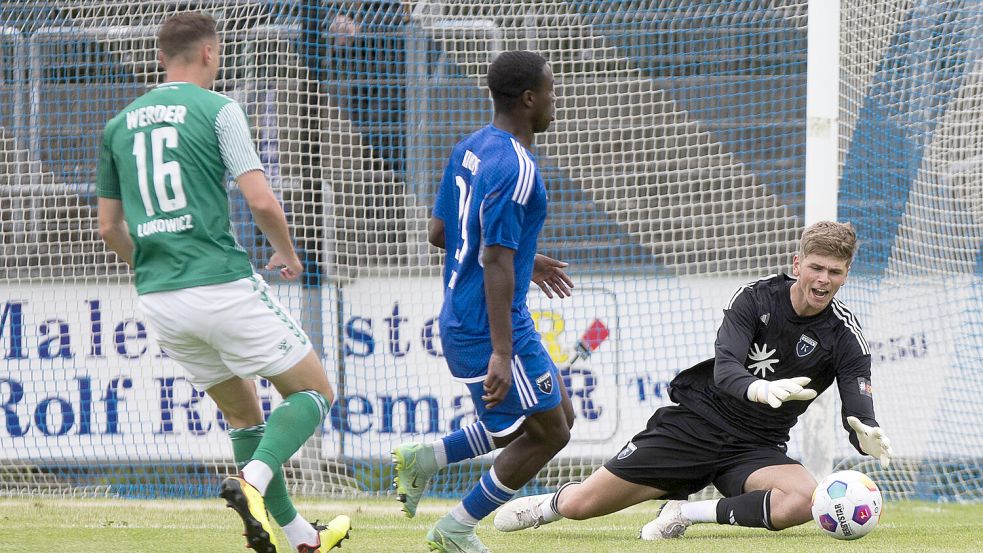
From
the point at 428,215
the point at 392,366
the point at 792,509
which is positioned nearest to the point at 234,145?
the point at 792,509

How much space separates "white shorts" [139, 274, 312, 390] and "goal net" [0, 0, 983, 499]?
134 inches

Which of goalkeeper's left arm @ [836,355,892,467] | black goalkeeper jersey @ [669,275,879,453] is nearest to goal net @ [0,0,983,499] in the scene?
black goalkeeper jersey @ [669,275,879,453]

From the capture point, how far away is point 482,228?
4.07 meters

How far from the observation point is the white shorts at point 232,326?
154 inches

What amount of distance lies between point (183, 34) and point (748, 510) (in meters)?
2.91

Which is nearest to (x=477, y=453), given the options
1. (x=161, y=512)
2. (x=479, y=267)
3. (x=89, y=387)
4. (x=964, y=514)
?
(x=479, y=267)

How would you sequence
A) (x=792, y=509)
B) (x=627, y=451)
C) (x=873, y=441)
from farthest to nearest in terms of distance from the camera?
(x=627, y=451) → (x=792, y=509) → (x=873, y=441)

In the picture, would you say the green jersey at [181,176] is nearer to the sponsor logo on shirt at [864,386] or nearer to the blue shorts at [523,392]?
the blue shorts at [523,392]

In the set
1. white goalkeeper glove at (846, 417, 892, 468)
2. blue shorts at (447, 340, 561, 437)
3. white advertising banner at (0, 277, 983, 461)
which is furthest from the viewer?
white advertising banner at (0, 277, 983, 461)

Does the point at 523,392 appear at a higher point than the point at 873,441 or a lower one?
higher

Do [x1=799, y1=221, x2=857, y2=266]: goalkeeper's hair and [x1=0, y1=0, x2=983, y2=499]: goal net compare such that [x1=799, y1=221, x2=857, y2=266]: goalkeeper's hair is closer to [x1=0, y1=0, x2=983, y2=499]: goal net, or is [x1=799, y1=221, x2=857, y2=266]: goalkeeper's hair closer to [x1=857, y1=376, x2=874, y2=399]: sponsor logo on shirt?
[x1=857, y1=376, x2=874, y2=399]: sponsor logo on shirt

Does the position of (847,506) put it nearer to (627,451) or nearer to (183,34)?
(627,451)

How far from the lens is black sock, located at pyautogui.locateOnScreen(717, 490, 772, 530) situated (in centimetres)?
497

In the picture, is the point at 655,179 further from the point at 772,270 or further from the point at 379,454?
the point at 379,454
